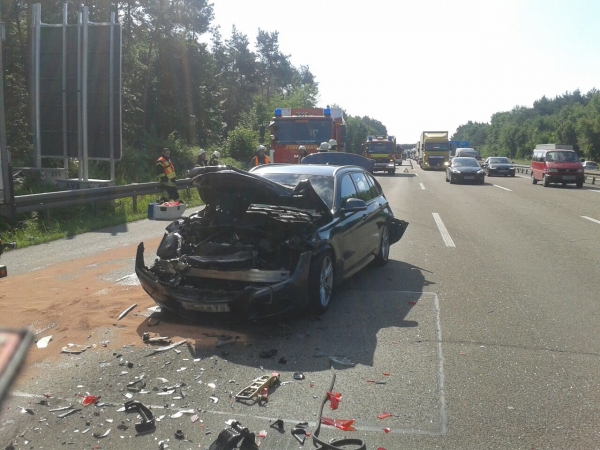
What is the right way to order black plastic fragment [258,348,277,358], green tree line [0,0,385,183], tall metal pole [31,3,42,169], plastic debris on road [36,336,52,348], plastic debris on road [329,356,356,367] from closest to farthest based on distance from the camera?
plastic debris on road [329,356,356,367] → black plastic fragment [258,348,277,358] → plastic debris on road [36,336,52,348] → tall metal pole [31,3,42,169] → green tree line [0,0,385,183]

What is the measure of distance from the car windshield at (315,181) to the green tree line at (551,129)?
238 ft

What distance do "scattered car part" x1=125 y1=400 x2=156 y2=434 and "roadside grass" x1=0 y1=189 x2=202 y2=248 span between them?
7.79 metres

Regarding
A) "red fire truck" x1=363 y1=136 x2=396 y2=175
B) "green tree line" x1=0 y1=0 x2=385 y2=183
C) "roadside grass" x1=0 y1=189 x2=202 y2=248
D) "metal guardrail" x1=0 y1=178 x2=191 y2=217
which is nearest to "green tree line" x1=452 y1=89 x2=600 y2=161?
"green tree line" x1=0 y1=0 x2=385 y2=183

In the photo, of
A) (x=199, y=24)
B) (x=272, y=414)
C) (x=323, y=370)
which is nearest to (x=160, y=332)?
(x=323, y=370)

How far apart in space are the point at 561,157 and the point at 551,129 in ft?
252

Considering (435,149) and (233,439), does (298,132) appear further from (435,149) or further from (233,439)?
(435,149)

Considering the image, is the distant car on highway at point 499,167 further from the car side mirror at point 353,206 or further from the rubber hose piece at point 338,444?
the rubber hose piece at point 338,444

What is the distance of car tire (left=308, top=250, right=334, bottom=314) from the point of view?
657 centimetres

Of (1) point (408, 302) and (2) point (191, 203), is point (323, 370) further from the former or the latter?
(2) point (191, 203)

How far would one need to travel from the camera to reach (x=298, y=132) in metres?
23.5

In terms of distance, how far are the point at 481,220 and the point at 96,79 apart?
→ 10471 mm

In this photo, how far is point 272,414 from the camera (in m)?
4.38

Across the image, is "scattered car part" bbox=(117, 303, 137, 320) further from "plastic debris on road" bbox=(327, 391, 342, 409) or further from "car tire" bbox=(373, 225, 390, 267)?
"car tire" bbox=(373, 225, 390, 267)

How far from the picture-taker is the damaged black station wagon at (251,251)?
6.27m
